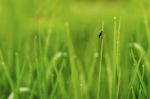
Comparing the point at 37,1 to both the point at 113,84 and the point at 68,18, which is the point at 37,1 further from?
the point at 113,84

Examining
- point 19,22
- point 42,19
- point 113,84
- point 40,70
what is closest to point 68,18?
point 42,19

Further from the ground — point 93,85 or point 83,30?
point 83,30

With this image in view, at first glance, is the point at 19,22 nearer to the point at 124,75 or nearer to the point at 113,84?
the point at 124,75

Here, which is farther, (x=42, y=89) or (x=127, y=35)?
(x=127, y=35)

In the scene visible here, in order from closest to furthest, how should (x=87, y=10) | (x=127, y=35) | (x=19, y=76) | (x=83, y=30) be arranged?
(x=19, y=76) < (x=127, y=35) < (x=83, y=30) < (x=87, y=10)

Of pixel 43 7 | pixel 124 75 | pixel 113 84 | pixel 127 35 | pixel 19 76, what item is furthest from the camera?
pixel 43 7

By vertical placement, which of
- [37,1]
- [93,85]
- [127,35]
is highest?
[37,1]

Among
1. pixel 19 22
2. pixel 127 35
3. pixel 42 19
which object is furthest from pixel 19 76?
pixel 42 19
